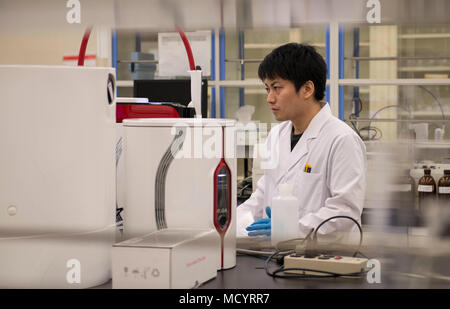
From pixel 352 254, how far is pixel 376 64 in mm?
2636

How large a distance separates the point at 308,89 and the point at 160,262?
4.09ft

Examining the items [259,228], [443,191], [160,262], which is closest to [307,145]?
[259,228]

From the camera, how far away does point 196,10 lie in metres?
0.59

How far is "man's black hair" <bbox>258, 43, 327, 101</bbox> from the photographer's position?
1.75 m

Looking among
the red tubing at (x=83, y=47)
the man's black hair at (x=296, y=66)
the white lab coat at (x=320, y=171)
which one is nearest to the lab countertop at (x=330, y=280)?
the red tubing at (x=83, y=47)

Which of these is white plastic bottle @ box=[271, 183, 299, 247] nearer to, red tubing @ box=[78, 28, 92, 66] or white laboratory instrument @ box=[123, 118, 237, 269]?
white laboratory instrument @ box=[123, 118, 237, 269]

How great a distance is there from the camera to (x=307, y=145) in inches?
73.4

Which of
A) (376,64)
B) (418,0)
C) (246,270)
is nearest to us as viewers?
(418,0)

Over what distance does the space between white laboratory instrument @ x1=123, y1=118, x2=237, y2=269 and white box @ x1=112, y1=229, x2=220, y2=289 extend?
0.05m

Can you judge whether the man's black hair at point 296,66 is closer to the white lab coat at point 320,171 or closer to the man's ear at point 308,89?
the man's ear at point 308,89

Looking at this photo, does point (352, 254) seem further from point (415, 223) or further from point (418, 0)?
point (418, 0)

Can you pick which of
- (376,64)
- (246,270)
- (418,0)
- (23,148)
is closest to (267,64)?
(246,270)

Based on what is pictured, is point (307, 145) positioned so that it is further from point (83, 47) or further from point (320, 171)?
point (83, 47)

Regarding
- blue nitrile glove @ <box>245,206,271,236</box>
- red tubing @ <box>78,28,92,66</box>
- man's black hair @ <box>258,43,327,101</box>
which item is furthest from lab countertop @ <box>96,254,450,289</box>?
man's black hair @ <box>258,43,327,101</box>
